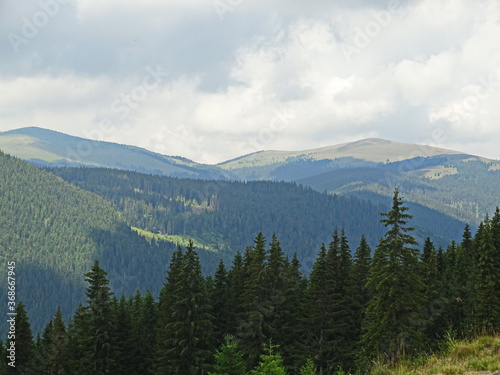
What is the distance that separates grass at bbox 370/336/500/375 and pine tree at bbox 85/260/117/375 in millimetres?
33792

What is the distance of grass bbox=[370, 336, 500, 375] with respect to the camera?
12280mm

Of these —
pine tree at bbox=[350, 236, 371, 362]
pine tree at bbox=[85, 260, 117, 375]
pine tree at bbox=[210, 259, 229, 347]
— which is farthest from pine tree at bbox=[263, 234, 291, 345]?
pine tree at bbox=[85, 260, 117, 375]

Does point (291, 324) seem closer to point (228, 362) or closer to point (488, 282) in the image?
point (228, 362)

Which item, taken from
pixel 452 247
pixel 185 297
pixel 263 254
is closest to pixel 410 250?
pixel 263 254

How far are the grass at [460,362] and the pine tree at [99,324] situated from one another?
111 ft

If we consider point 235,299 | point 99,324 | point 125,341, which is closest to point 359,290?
point 235,299

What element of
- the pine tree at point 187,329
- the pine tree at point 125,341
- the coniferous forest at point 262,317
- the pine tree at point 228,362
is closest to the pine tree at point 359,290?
the coniferous forest at point 262,317

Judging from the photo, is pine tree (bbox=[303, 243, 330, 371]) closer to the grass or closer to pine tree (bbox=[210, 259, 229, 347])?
pine tree (bbox=[210, 259, 229, 347])

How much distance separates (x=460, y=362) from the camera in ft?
42.6

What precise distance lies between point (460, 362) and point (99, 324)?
Answer: 36.5m

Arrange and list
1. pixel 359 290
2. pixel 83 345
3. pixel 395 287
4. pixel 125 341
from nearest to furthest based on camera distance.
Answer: pixel 395 287 → pixel 83 345 → pixel 359 290 → pixel 125 341

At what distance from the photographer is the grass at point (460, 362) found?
40.3ft

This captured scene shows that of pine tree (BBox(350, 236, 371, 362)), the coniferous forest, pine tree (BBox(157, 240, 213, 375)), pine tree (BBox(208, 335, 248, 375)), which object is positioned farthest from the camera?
pine tree (BBox(350, 236, 371, 362))

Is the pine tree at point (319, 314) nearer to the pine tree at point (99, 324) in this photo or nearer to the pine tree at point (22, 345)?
the pine tree at point (99, 324)
